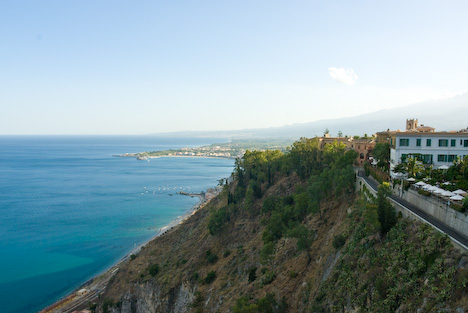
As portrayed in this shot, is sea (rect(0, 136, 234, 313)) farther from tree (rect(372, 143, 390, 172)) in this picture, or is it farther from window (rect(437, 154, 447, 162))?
window (rect(437, 154, 447, 162))

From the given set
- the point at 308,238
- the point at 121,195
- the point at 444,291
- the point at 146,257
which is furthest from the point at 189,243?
the point at 121,195

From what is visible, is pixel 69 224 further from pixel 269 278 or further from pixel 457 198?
pixel 457 198

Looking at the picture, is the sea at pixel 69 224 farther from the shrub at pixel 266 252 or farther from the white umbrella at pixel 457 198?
the white umbrella at pixel 457 198

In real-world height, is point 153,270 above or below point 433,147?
below

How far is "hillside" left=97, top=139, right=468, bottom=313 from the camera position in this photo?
19.0 metres

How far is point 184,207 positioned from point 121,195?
30.6 metres

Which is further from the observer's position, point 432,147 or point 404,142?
point 404,142

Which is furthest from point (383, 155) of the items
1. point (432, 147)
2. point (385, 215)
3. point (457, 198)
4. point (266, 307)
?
point (266, 307)

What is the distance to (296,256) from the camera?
119ft

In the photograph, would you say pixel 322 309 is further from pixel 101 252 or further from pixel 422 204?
pixel 101 252

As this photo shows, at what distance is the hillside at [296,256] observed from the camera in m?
19.0

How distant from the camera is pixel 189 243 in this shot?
59.4m

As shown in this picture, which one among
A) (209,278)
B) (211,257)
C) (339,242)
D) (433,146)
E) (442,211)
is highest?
(433,146)

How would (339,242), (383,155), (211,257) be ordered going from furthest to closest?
(211,257)
(383,155)
(339,242)
